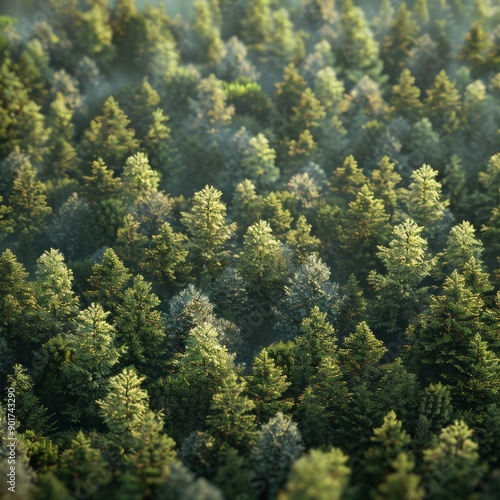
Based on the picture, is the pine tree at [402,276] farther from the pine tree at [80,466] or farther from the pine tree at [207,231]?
the pine tree at [80,466]

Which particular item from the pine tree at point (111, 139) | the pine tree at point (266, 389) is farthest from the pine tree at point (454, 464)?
the pine tree at point (111, 139)

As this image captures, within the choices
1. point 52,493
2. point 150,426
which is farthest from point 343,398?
point 52,493

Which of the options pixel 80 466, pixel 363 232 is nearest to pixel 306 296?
pixel 363 232

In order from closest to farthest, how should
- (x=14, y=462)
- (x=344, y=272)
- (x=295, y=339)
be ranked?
(x=14, y=462) < (x=295, y=339) < (x=344, y=272)

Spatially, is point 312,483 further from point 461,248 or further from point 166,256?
point 461,248

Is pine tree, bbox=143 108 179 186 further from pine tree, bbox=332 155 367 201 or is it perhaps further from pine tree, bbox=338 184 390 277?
pine tree, bbox=338 184 390 277

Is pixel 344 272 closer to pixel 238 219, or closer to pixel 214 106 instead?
pixel 238 219

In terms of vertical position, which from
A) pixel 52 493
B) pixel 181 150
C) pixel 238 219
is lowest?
pixel 52 493
